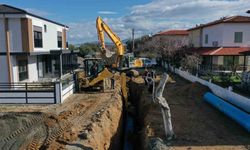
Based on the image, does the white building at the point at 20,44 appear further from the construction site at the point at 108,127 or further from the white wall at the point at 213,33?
the white wall at the point at 213,33

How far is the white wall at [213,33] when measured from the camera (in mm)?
32562

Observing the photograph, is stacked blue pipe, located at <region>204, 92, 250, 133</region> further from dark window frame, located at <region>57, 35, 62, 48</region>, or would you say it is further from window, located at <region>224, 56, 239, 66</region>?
dark window frame, located at <region>57, 35, 62, 48</region>

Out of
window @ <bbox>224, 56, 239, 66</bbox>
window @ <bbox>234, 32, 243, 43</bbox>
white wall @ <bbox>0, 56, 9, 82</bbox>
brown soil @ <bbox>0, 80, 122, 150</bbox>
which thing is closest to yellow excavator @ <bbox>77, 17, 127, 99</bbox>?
brown soil @ <bbox>0, 80, 122, 150</bbox>

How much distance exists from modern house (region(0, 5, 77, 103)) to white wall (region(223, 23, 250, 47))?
18.7 meters

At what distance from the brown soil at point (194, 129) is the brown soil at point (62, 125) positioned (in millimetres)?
1920

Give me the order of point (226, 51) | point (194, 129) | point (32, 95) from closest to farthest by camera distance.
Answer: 1. point (194, 129)
2. point (32, 95)
3. point (226, 51)

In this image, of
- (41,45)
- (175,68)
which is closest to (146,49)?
(175,68)

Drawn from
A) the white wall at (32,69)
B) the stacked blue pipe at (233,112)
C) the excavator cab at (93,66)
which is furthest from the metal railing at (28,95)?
the stacked blue pipe at (233,112)

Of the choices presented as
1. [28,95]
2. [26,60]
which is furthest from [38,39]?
[28,95]

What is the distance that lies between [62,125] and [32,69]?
13.7 m

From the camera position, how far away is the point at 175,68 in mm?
35625

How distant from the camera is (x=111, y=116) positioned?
15.4 metres

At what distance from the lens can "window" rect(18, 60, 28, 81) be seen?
23.2 metres

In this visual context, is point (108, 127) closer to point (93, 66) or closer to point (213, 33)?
point (93, 66)
